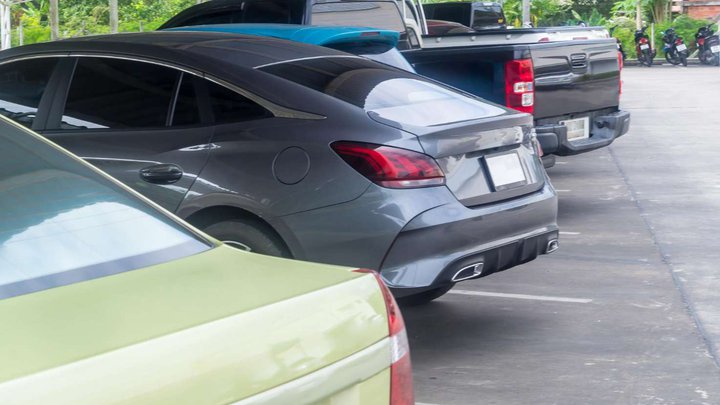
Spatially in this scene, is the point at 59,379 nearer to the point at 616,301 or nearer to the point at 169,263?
the point at 169,263

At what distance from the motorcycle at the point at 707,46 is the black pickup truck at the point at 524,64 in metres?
27.8

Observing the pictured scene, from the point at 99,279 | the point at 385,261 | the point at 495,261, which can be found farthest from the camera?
the point at 495,261

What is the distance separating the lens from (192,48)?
6246 mm

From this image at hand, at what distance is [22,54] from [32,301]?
4220 mm

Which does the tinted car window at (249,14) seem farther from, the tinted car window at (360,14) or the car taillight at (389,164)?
the car taillight at (389,164)

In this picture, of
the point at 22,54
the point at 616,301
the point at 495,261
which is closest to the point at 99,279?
A: the point at 495,261

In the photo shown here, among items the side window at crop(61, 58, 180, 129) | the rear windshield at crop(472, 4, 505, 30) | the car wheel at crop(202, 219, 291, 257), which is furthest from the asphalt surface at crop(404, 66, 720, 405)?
the rear windshield at crop(472, 4, 505, 30)

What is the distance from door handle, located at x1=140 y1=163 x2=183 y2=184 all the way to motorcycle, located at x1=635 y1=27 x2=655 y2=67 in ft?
115

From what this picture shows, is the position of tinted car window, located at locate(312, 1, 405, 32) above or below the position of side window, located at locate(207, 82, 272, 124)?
above

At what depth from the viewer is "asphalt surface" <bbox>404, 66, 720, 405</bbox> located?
18.5 ft

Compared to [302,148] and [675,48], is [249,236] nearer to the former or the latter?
[302,148]

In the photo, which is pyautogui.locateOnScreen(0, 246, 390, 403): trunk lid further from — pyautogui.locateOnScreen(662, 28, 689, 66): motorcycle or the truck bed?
pyautogui.locateOnScreen(662, 28, 689, 66): motorcycle

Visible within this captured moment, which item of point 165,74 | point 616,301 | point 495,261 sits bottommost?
point 616,301

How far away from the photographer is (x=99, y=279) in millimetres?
2768
